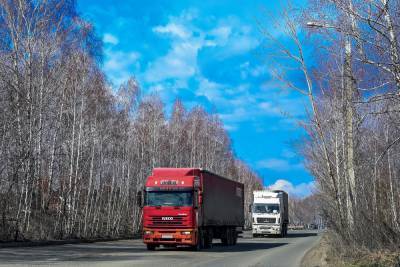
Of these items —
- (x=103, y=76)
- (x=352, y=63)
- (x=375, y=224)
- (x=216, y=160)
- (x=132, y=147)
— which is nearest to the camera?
(x=352, y=63)

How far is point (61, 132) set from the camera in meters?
38.6

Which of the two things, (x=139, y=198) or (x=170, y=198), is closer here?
(x=139, y=198)

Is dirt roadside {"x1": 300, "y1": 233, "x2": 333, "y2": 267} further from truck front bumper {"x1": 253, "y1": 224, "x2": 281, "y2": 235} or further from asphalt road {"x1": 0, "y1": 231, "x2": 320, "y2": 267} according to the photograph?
truck front bumper {"x1": 253, "y1": 224, "x2": 281, "y2": 235}

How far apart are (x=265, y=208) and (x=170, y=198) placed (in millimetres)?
23701

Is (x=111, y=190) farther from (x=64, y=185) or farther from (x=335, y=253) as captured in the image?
(x=335, y=253)

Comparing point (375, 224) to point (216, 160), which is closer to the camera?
point (375, 224)

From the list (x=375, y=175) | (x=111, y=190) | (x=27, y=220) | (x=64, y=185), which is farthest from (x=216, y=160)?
(x=375, y=175)

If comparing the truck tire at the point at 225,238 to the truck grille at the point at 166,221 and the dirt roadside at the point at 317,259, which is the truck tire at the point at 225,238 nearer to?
the truck grille at the point at 166,221

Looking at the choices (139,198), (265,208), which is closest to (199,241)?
(139,198)

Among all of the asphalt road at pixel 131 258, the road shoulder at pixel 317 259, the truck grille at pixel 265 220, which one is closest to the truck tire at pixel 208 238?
the asphalt road at pixel 131 258

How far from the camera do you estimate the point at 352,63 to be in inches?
537

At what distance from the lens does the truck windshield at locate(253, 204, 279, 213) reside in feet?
157

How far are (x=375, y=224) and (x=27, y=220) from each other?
63.5 feet

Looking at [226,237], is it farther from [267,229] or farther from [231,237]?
[267,229]
